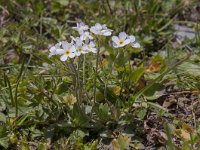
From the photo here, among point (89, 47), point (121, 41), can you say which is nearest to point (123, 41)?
point (121, 41)

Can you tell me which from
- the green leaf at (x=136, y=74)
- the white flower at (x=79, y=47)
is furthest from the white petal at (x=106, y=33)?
the green leaf at (x=136, y=74)

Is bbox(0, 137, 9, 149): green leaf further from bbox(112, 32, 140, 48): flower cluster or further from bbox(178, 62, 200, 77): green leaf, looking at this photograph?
bbox(178, 62, 200, 77): green leaf

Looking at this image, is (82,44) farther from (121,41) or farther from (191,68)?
(191,68)

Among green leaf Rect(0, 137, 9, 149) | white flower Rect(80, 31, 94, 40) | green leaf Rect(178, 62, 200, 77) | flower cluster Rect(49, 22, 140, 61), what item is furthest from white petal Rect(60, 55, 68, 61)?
green leaf Rect(178, 62, 200, 77)

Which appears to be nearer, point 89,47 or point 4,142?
point 89,47

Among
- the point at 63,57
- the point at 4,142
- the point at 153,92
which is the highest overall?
the point at 63,57

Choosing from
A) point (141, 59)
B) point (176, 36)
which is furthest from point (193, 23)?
point (141, 59)

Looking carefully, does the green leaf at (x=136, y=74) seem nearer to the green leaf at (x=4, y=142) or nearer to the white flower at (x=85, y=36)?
the white flower at (x=85, y=36)
